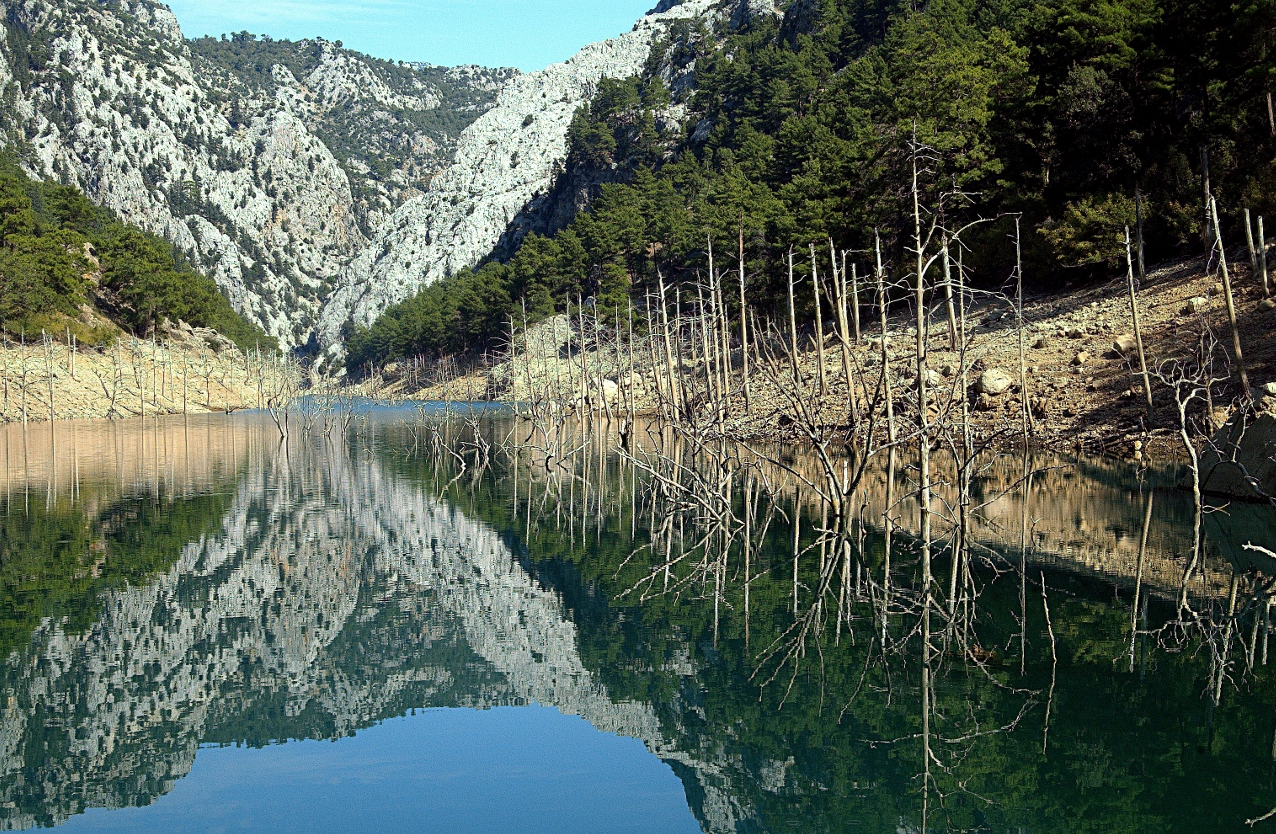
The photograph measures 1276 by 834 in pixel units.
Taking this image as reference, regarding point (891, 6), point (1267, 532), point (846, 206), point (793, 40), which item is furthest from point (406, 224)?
point (1267, 532)

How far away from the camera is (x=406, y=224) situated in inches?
7308

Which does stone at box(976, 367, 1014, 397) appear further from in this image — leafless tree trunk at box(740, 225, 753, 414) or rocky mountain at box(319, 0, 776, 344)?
rocky mountain at box(319, 0, 776, 344)

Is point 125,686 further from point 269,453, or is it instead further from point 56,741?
point 269,453

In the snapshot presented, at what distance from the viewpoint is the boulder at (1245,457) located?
23.7 m

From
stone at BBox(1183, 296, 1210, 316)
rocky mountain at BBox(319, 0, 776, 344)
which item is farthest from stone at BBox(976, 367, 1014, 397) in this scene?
rocky mountain at BBox(319, 0, 776, 344)

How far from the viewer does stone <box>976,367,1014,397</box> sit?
3875cm

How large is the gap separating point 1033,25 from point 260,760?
59954 millimetres

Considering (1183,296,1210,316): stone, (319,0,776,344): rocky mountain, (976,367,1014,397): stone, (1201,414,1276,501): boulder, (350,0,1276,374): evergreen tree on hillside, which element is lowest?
(1201,414,1276,501): boulder

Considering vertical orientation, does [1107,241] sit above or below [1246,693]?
above

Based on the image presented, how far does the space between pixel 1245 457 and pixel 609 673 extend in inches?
722

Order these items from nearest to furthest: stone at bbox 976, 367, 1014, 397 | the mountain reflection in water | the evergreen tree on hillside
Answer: the mountain reflection in water
stone at bbox 976, 367, 1014, 397
the evergreen tree on hillside

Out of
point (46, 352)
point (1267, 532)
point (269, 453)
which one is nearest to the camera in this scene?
point (1267, 532)

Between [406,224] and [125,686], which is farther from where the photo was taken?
[406,224]

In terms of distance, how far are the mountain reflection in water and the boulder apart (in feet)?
3.95
